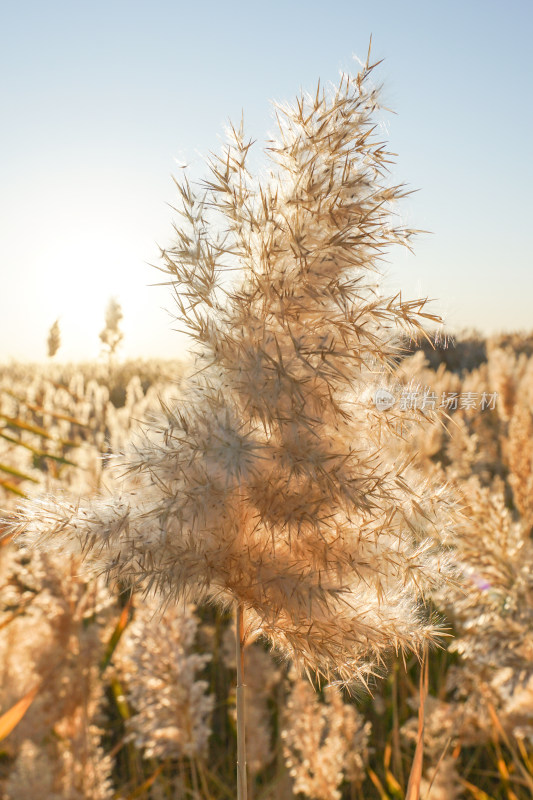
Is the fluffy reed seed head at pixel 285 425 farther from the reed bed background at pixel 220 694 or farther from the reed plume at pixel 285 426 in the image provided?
the reed bed background at pixel 220 694

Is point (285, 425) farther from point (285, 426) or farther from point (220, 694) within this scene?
point (220, 694)

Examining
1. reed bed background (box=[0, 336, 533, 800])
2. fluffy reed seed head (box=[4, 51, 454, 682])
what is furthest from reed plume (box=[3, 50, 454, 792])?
reed bed background (box=[0, 336, 533, 800])

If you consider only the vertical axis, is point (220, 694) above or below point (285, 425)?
below

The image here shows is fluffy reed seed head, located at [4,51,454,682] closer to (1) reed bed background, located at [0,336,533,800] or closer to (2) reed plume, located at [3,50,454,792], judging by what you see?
(2) reed plume, located at [3,50,454,792]

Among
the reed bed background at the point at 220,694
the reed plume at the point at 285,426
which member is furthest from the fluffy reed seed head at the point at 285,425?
the reed bed background at the point at 220,694

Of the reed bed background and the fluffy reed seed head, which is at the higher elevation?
the fluffy reed seed head

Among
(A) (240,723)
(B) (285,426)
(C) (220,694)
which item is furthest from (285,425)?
(C) (220,694)

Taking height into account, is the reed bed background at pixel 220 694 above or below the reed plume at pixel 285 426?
below

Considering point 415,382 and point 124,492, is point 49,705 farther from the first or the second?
point 415,382

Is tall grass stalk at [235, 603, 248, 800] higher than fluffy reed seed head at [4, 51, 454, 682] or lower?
lower

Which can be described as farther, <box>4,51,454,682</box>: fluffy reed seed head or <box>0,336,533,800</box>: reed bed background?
<box>0,336,533,800</box>: reed bed background

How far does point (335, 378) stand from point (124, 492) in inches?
15.8

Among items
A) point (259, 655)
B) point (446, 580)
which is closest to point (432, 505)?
point (446, 580)

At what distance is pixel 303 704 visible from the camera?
210 cm
